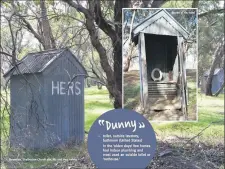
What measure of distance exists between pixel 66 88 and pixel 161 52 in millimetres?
2432

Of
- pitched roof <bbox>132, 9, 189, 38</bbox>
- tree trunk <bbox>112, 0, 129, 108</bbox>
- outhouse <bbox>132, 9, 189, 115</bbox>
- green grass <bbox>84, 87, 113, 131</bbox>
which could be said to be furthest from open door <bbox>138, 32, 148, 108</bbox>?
green grass <bbox>84, 87, 113, 131</bbox>

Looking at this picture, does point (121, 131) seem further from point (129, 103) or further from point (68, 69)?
point (68, 69)

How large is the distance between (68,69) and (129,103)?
8.98 feet

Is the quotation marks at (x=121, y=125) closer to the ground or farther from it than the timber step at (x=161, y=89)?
closer to the ground

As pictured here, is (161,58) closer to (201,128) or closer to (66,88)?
(66,88)

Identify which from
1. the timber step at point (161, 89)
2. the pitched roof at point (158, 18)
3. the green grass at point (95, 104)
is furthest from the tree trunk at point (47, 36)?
the timber step at point (161, 89)

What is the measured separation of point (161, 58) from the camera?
227 inches

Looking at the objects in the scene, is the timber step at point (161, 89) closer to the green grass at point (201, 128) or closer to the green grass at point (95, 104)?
the green grass at point (201, 128)

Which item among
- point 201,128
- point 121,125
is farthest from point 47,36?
point 121,125

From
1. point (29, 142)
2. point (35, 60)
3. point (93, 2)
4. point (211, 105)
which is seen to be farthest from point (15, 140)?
point (211, 105)

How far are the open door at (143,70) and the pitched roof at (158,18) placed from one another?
137 mm

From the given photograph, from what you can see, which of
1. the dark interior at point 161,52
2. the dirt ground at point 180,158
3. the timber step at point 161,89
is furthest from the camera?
the dirt ground at point 180,158

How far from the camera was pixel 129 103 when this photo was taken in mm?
5203

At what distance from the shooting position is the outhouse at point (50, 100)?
742 centimetres
